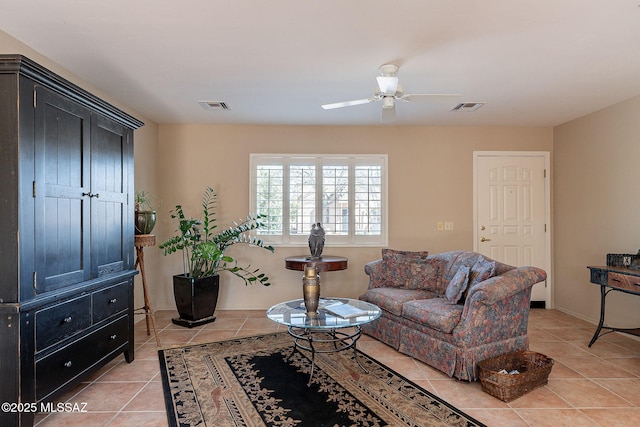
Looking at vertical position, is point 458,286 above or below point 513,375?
above

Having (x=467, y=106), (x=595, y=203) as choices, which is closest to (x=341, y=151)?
(x=467, y=106)

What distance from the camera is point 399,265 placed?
3984 mm

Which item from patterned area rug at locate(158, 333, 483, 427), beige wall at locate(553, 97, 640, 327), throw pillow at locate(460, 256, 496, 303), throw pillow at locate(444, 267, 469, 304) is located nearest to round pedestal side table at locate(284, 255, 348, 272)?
patterned area rug at locate(158, 333, 483, 427)

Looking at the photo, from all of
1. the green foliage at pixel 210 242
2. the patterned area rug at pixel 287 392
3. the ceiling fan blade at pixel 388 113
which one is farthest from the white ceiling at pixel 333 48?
the patterned area rug at pixel 287 392

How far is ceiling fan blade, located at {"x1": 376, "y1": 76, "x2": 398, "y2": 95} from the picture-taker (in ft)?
9.11

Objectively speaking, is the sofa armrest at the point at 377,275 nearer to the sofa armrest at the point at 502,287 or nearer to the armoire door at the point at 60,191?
the sofa armrest at the point at 502,287

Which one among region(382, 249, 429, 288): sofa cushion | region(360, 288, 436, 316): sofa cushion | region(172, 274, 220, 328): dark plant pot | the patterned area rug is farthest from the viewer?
region(172, 274, 220, 328): dark plant pot

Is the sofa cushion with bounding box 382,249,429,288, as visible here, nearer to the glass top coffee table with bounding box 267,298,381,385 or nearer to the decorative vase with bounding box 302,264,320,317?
the glass top coffee table with bounding box 267,298,381,385

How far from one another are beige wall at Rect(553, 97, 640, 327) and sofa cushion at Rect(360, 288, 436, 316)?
2.33 metres

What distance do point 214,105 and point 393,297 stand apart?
297 centimetres

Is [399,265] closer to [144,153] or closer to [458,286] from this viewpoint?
[458,286]

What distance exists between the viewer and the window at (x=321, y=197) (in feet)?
16.4

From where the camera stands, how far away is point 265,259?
4.98 metres

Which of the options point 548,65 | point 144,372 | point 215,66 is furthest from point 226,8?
point 144,372
